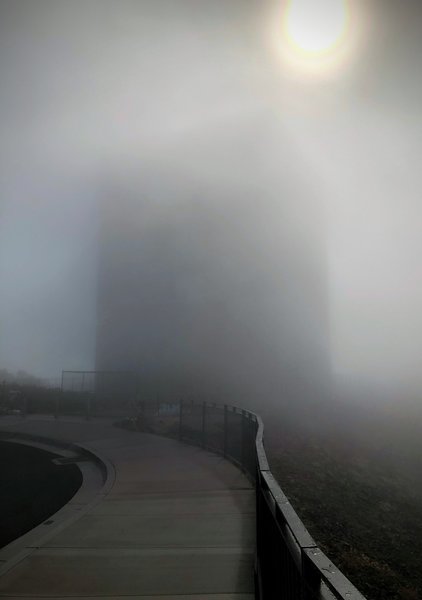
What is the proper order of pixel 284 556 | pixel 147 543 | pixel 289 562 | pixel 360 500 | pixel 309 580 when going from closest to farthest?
1. pixel 309 580
2. pixel 289 562
3. pixel 284 556
4. pixel 147 543
5. pixel 360 500

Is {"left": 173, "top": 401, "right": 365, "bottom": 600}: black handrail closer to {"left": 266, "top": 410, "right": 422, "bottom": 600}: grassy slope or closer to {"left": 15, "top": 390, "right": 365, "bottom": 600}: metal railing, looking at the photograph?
{"left": 15, "top": 390, "right": 365, "bottom": 600}: metal railing

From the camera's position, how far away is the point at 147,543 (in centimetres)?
560

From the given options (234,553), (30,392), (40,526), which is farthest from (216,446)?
(30,392)

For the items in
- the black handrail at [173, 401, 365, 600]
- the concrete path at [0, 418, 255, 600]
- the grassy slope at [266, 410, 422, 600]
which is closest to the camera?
the black handrail at [173, 401, 365, 600]

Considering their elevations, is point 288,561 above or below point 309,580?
below

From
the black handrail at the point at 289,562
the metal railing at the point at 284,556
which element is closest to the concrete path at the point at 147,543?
the metal railing at the point at 284,556

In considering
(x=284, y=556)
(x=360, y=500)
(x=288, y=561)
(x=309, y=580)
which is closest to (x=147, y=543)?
(x=284, y=556)

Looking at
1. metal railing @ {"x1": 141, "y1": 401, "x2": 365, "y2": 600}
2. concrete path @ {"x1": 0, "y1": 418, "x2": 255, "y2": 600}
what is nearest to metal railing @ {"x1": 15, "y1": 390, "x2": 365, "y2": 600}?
metal railing @ {"x1": 141, "y1": 401, "x2": 365, "y2": 600}

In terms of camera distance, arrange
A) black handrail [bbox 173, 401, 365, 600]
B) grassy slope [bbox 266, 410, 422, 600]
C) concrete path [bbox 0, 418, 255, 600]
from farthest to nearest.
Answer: grassy slope [bbox 266, 410, 422, 600], concrete path [bbox 0, 418, 255, 600], black handrail [bbox 173, 401, 365, 600]

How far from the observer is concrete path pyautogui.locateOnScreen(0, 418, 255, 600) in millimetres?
4375

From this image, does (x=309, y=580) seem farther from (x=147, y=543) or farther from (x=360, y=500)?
(x=360, y=500)

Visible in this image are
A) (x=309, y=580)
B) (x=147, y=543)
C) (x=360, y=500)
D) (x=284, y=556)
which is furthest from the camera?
(x=360, y=500)

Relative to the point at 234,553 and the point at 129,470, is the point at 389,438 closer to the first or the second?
the point at 129,470

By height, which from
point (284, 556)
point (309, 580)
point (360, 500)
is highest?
point (309, 580)
